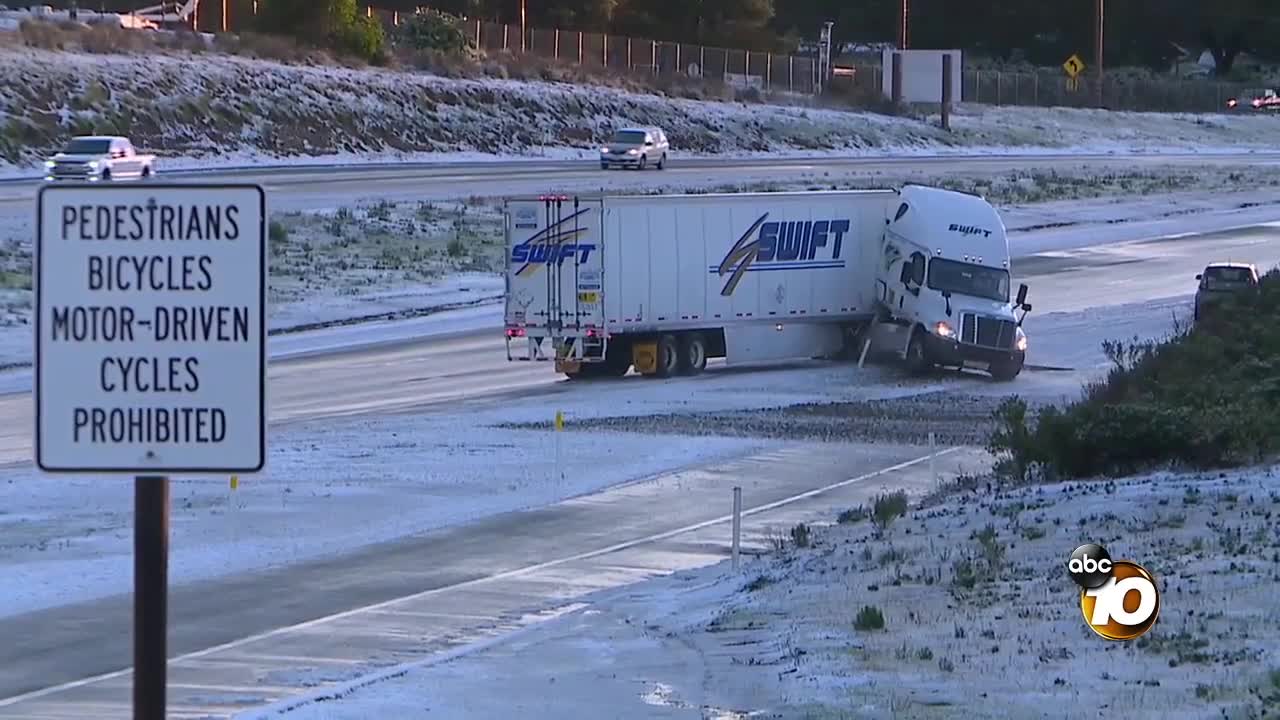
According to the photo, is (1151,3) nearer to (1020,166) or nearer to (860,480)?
(1020,166)

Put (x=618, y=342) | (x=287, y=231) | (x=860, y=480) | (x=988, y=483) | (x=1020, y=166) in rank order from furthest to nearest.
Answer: (x=1020, y=166)
(x=287, y=231)
(x=618, y=342)
(x=860, y=480)
(x=988, y=483)

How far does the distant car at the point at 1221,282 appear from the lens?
4309cm

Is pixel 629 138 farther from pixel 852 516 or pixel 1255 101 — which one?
pixel 1255 101

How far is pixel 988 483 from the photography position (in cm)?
2239

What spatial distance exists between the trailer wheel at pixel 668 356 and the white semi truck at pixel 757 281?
0.09 feet

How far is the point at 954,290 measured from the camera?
129ft

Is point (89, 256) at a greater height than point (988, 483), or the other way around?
Result: point (89, 256)

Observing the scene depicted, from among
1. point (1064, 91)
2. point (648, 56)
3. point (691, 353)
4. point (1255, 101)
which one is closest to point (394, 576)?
point (691, 353)

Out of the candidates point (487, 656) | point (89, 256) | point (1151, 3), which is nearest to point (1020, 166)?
point (1151, 3)

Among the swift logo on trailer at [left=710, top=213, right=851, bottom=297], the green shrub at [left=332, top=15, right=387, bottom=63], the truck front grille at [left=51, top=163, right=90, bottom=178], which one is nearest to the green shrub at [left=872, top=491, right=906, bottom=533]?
the swift logo on trailer at [left=710, top=213, right=851, bottom=297]

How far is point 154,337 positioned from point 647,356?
32.4 metres

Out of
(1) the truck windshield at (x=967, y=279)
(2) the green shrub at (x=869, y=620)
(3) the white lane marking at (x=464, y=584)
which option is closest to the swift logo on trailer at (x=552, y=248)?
(1) the truck windshield at (x=967, y=279)

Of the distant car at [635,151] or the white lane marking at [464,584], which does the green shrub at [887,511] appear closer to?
the white lane marking at [464,584]

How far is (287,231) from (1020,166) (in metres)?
43.4
